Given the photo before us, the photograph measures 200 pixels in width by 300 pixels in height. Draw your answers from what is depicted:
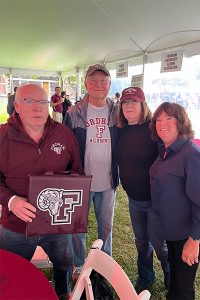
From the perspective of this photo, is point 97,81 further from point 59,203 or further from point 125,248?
point 125,248

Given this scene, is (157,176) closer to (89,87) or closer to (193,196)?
(193,196)

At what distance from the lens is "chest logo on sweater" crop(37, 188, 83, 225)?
1.26 m

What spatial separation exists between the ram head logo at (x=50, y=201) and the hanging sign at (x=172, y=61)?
14.9 feet

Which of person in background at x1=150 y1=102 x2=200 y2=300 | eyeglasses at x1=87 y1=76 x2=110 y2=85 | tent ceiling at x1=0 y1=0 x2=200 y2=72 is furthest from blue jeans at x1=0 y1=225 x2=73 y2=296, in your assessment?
tent ceiling at x1=0 y1=0 x2=200 y2=72

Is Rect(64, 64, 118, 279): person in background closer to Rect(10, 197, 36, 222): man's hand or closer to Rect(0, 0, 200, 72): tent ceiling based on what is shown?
Rect(10, 197, 36, 222): man's hand

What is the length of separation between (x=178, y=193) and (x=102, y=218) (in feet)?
2.96

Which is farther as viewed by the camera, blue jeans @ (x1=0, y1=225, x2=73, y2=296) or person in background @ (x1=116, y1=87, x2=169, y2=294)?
person in background @ (x1=116, y1=87, x2=169, y2=294)

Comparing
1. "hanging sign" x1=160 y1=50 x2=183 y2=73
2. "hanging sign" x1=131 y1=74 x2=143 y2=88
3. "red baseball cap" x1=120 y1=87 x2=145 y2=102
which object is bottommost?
"red baseball cap" x1=120 y1=87 x2=145 y2=102

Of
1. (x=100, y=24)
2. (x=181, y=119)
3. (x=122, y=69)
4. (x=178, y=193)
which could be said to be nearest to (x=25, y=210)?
(x=178, y=193)

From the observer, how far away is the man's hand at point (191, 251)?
1.36 m

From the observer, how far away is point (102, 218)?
2.14 meters

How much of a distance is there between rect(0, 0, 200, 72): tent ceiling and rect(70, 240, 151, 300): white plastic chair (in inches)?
139

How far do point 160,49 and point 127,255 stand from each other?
4701 millimetres

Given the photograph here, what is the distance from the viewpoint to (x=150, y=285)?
2109 millimetres
